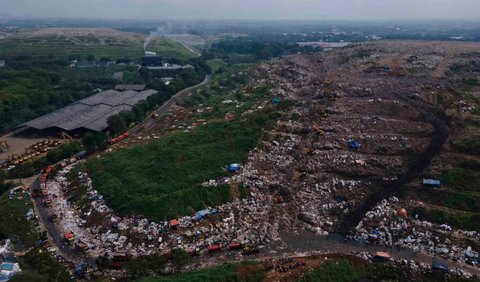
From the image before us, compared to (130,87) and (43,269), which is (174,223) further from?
(130,87)

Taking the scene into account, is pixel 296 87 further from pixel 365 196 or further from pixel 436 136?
pixel 365 196

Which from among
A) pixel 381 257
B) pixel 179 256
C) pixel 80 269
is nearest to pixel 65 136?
pixel 80 269

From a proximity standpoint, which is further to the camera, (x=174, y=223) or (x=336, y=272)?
(x=174, y=223)

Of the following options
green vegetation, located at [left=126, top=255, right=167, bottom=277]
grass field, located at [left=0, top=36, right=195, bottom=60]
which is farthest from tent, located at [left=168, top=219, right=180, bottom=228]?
grass field, located at [left=0, top=36, right=195, bottom=60]

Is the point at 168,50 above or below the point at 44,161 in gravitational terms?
above

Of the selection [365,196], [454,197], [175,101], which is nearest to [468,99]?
[454,197]

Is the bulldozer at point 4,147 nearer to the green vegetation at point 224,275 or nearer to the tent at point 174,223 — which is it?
the tent at point 174,223

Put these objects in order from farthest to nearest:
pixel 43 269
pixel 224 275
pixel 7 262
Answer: pixel 7 262, pixel 43 269, pixel 224 275
